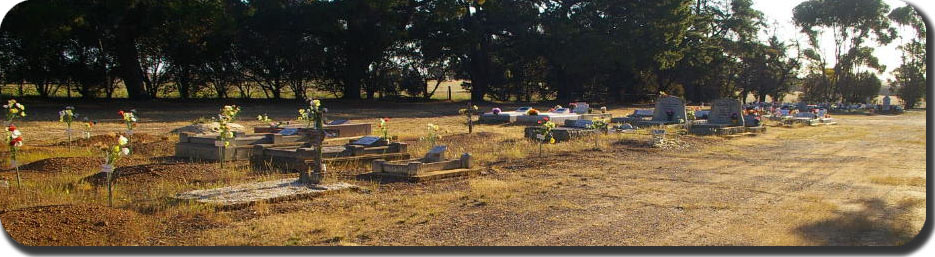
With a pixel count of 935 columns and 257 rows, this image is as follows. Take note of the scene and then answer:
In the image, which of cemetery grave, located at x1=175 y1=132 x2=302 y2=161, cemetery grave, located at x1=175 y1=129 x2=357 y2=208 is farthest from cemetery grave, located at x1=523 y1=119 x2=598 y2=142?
cemetery grave, located at x1=175 y1=129 x2=357 y2=208

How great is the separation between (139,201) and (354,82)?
31.5 metres

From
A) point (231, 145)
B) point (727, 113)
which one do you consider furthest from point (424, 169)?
point (727, 113)

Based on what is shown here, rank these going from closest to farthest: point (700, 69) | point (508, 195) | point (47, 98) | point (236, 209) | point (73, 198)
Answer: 1. point (236, 209)
2. point (73, 198)
3. point (508, 195)
4. point (47, 98)
5. point (700, 69)

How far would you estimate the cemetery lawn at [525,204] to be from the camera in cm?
621

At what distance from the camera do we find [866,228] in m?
6.52

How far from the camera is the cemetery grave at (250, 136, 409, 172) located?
440 inches

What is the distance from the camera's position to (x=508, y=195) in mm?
8617

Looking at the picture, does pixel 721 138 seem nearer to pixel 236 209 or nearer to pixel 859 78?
pixel 236 209

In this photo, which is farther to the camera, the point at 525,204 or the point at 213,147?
the point at 213,147

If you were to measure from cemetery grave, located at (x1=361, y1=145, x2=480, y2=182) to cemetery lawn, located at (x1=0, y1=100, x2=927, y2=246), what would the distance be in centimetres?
34

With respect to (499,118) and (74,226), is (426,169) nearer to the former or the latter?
(74,226)

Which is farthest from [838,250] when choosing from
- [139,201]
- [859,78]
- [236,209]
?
[859,78]

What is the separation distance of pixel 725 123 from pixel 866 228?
16.0 meters

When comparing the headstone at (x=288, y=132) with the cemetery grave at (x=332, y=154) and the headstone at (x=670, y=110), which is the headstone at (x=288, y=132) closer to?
the cemetery grave at (x=332, y=154)
